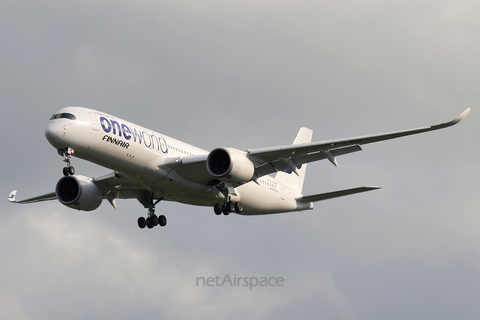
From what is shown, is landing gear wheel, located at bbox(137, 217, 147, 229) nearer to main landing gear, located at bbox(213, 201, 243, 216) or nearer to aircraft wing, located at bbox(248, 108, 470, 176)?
main landing gear, located at bbox(213, 201, 243, 216)

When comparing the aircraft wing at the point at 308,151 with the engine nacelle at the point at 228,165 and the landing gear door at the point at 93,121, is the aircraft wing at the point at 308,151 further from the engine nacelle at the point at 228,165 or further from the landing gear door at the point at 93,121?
the landing gear door at the point at 93,121

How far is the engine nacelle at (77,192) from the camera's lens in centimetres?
3516

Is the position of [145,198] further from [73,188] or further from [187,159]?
[187,159]

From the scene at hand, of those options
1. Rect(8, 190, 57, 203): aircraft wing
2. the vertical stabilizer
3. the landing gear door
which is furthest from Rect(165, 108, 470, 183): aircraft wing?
Rect(8, 190, 57, 203): aircraft wing

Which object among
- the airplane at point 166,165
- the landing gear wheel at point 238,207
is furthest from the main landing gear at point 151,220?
the landing gear wheel at point 238,207

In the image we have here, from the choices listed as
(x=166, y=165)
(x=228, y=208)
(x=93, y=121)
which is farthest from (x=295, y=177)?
(x=93, y=121)

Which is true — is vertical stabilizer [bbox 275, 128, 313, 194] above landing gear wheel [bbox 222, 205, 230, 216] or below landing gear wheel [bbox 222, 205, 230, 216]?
above

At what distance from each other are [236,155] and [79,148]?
7609mm

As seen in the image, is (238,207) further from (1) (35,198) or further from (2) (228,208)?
(1) (35,198)

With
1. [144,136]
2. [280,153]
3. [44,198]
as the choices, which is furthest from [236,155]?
[44,198]

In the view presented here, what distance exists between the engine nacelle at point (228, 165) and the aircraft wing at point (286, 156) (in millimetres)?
554

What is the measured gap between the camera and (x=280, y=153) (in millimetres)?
31219

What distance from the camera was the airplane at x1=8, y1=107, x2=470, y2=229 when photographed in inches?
1114

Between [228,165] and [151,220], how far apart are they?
8363mm
